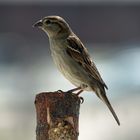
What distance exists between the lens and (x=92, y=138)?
13.2 metres

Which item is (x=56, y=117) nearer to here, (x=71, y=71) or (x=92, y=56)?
(x=71, y=71)

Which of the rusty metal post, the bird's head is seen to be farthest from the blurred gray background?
the rusty metal post

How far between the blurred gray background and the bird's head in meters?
4.21

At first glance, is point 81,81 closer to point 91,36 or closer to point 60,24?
point 60,24

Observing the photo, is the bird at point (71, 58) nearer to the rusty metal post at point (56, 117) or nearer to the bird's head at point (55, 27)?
the bird's head at point (55, 27)

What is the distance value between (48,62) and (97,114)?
5.61m

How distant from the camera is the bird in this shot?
7.62 metres

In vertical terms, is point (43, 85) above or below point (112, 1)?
below

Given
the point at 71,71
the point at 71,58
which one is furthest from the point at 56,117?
the point at 71,58

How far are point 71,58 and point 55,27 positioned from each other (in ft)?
1.01

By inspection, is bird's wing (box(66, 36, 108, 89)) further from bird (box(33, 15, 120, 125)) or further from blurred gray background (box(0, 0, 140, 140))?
blurred gray background (box(0, 0, 140, 140))

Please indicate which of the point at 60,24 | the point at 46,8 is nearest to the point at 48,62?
the point at 46,8

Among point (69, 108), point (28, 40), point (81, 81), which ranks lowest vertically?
point (69, 108)

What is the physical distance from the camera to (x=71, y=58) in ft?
25.4
